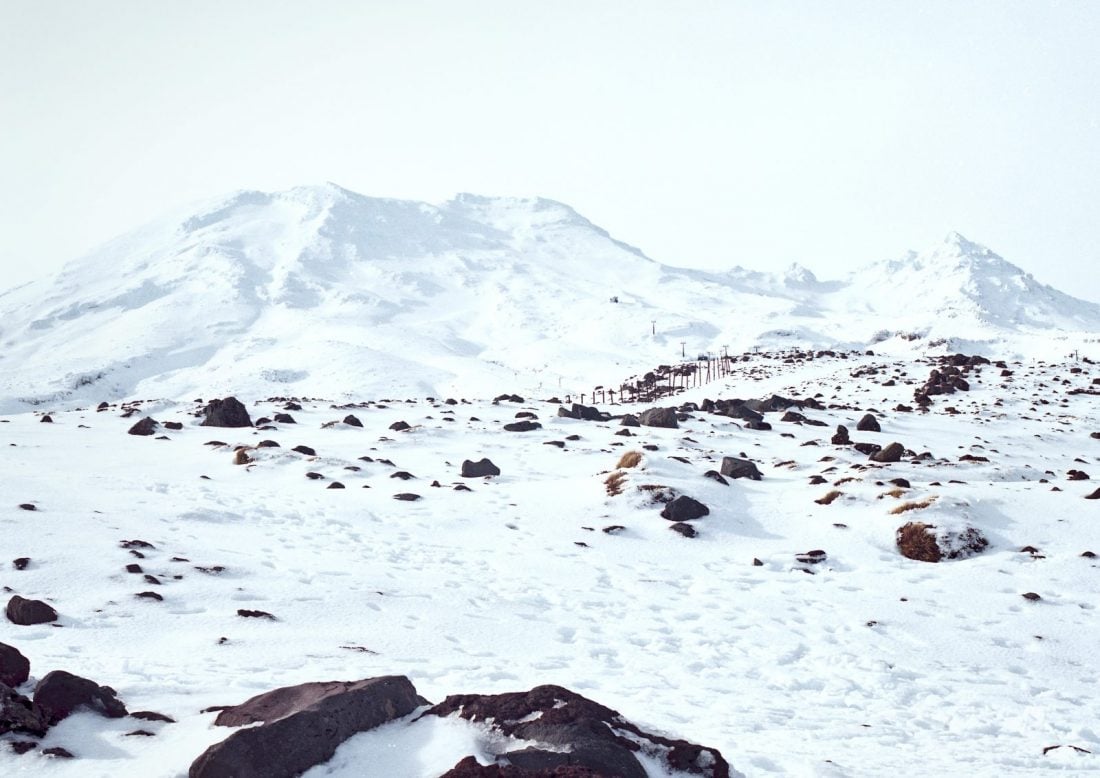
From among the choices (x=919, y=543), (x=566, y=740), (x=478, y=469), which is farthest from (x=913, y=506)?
(x=566, y=740)

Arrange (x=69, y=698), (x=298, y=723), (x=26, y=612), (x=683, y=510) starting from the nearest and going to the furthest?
(x=298, y=723) < (x=69, y=698) < (x=26, y=612) < (x=683, y=510)

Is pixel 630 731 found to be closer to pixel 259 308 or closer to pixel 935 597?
pixel 935 597

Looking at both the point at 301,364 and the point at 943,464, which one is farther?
the point at 301,364

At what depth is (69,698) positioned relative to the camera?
5676 millimetres

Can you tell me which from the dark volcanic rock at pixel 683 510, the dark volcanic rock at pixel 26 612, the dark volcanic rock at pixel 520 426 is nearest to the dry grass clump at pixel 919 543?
the dark volcanic rock at pixel 683 510

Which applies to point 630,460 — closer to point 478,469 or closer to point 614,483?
point 614,483

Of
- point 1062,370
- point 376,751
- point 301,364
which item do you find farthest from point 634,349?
point 376,751

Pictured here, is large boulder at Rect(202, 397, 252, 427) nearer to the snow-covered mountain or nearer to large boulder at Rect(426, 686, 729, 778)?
large boulder at Rect(426, 686, 729, 778)

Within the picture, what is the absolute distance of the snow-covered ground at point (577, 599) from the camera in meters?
7.03

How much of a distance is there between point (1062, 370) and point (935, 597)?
4380 centimetres

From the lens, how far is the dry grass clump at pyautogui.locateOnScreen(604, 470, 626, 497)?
16688mm

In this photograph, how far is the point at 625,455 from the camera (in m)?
19.5

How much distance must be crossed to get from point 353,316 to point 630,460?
367 feet

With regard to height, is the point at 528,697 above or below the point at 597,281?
below
